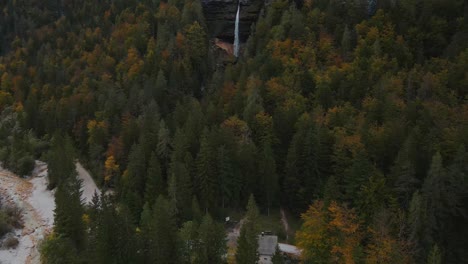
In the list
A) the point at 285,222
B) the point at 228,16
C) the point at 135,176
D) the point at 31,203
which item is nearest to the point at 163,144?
the point at 135,176

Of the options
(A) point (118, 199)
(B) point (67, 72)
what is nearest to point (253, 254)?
(A) point (118, 199)

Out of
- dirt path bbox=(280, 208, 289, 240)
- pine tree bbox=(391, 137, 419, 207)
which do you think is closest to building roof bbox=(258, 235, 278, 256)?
dirt path bbox=(280, 208, 289, 240)

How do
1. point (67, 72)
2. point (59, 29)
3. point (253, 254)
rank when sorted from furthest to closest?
1. point (59, 29)
2. point (67, 72)
3. point (253, 254)

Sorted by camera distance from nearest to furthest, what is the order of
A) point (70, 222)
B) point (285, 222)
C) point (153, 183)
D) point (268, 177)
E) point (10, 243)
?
point (70, 222) → point (10, 243) → point (268, 177) → point (285, 222) → point (153, 183)

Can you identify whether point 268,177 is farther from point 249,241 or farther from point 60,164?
point 60,164

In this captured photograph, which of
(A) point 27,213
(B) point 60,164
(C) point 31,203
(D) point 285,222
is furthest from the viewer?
(B) point 60,164

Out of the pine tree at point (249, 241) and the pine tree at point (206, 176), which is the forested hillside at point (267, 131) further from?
the pine tree at point (249, 241)

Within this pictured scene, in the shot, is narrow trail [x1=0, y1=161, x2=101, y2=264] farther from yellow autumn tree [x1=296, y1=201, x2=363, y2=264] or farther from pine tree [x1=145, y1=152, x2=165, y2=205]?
yellow autumn tree [x1=296, y1=201, x2=363, y2=264]

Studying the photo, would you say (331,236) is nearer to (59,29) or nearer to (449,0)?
(449,0)
